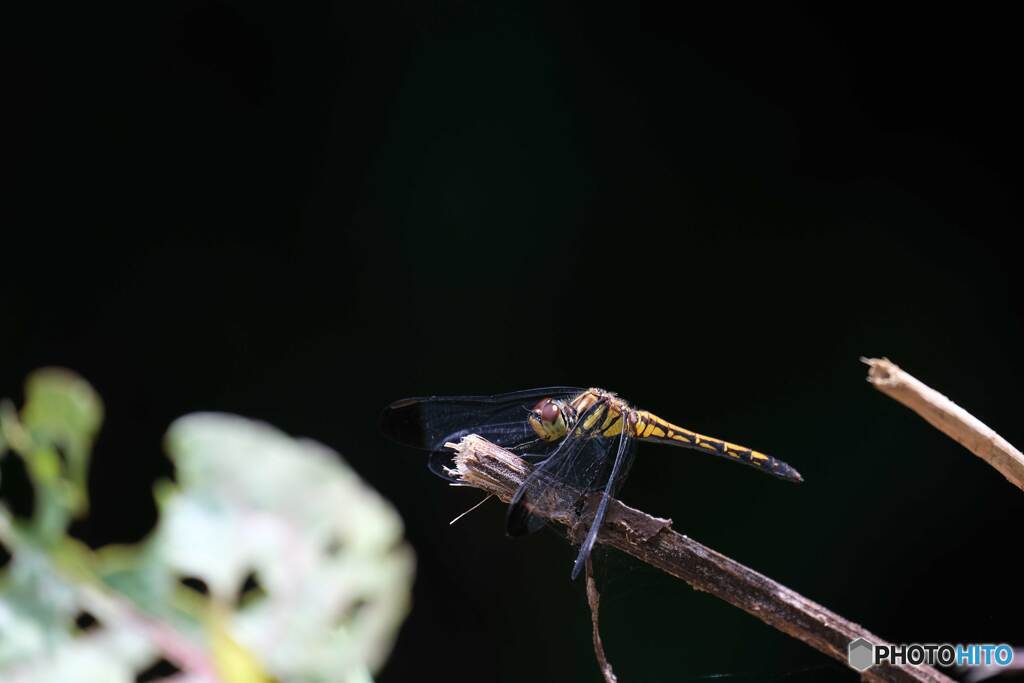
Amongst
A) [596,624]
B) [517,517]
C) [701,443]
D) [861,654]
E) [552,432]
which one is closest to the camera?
[861,654]

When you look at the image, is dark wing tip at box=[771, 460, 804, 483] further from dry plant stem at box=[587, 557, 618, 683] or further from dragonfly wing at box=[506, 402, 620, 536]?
dry plant stem at box=[587, 557, 618, 683]

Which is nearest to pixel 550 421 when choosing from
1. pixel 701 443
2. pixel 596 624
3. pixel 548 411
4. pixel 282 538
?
pixel 548 411

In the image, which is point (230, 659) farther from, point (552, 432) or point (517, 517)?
point (552, 432)

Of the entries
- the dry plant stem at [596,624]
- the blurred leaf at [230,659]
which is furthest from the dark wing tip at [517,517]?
the blurred leaf at [230,659]

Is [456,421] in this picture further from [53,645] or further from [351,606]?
[53,645]

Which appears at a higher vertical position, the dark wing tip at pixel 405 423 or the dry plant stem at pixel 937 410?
the dry plant stem at pixel 937 410

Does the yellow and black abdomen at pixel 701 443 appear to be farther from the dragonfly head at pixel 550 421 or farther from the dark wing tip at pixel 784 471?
the dragonfly head at pixel 550 421

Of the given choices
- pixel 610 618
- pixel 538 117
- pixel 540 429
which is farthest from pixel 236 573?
pixel 538 117
